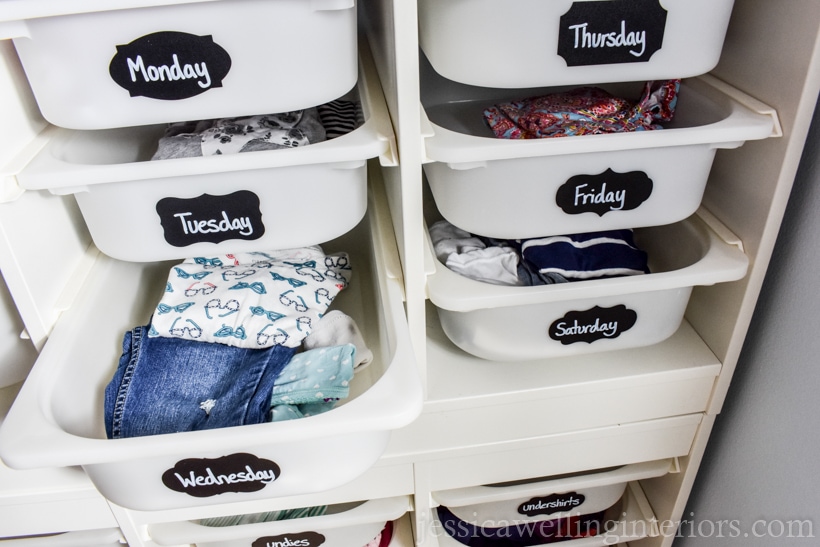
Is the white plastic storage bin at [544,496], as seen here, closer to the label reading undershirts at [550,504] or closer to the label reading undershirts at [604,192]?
the label reading undershirts at [550,504]

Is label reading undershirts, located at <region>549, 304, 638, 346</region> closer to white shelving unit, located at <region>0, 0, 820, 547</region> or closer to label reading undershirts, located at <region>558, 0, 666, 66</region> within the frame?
white shelving unit, located at <region>0, 0, 820, 547</region>

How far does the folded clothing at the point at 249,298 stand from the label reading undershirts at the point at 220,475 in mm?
179

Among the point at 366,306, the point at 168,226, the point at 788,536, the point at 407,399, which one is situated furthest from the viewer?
the point at 366,306

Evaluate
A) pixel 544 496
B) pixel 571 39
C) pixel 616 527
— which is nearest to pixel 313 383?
pixel 571 39

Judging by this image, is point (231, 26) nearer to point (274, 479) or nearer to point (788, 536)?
point (274, 479)

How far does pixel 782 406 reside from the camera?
784 mm

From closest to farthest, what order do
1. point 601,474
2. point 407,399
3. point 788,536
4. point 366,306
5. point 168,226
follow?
point 407,399 < point 168,226 < point 788,536 < point 366,306 < point 601,474

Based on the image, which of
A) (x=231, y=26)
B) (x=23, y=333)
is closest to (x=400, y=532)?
(x=23, y=333)

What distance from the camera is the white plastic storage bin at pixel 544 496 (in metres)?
0.98

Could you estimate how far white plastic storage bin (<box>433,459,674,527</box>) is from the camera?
98 centimetres

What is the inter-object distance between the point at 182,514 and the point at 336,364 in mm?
353

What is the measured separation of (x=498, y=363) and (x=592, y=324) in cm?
15

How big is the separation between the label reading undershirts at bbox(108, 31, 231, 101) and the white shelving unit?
0.53 feet

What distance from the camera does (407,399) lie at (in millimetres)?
542
